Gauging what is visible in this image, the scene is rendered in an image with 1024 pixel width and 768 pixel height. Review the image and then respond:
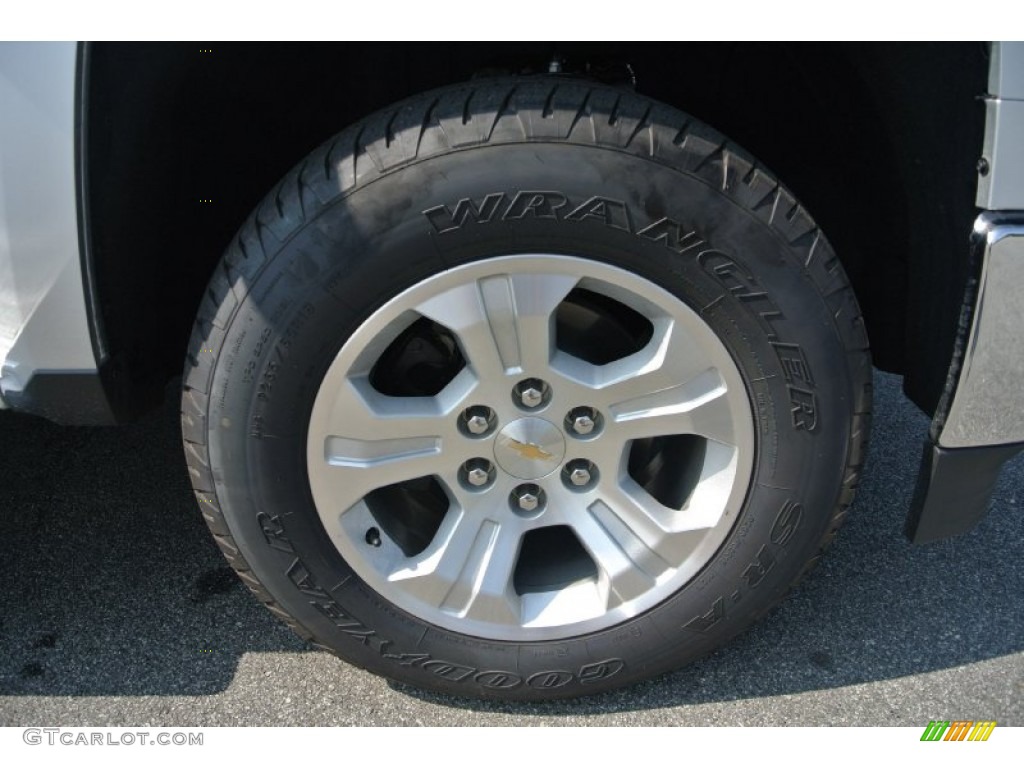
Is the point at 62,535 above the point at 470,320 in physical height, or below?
below

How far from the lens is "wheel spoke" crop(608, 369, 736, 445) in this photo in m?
1.65

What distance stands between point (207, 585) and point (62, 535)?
449 mm

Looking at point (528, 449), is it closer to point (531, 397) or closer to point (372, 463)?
point (531, 397)

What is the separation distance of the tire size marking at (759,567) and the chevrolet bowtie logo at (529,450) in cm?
44

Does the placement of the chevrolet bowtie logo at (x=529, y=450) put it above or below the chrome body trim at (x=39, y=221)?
below

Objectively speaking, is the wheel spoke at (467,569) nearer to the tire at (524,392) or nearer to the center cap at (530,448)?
the tire at (524,392)

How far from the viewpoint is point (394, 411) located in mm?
1649

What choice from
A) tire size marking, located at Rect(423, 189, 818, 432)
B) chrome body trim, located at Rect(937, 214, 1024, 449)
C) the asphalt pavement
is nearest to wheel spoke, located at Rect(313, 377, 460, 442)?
tire size marking, located at Rect(423, 189, 818, 432)

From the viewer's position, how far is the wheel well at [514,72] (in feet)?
5.18

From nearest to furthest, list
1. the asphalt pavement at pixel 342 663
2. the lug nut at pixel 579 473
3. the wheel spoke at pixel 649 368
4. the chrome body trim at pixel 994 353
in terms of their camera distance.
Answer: the chrome body trim at pixel 994 353 → the wheel spoke at pixel 649 368 → the lug nut at pixel 579 473 → the asphalt pavement at pixel 342 663

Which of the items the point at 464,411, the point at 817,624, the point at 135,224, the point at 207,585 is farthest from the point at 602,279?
the point at 207,585

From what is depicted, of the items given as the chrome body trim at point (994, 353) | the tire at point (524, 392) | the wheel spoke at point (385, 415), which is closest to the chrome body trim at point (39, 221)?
the tire at point (524, 392)

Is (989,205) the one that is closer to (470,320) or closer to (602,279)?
(602,279)
